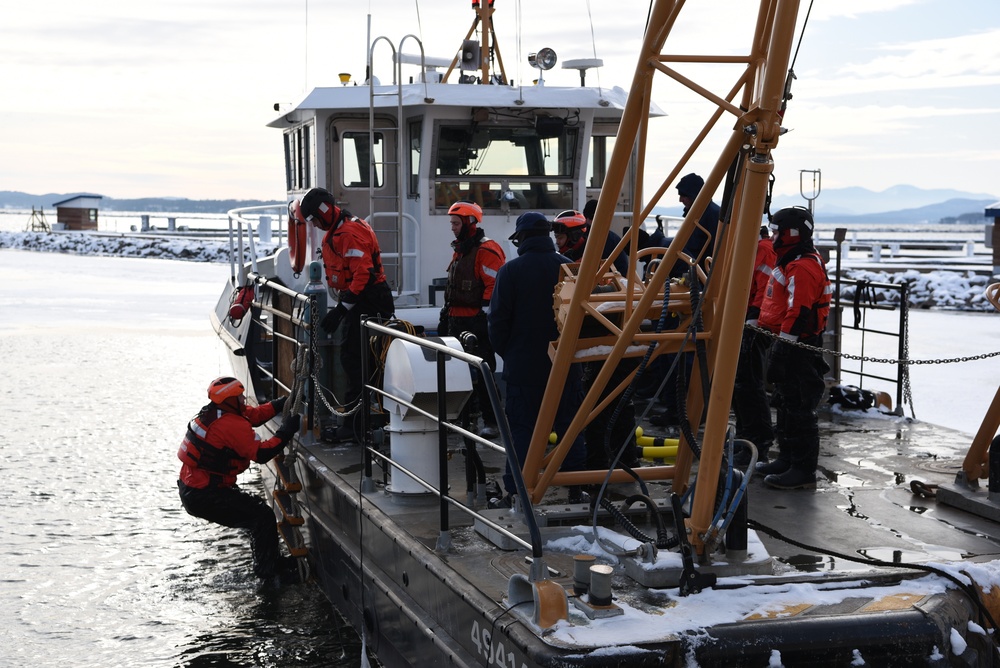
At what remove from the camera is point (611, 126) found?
9.70 m

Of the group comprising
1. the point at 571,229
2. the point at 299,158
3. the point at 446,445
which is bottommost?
the point at 446,445

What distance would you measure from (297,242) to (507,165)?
2.07 meters

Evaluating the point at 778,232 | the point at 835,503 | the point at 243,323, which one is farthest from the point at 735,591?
the point at 243,323

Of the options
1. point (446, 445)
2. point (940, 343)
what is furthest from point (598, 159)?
point (940, 343)

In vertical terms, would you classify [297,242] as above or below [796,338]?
above

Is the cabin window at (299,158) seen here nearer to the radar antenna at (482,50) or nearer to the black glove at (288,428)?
the radar antenna at (482,50)

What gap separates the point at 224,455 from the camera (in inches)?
265

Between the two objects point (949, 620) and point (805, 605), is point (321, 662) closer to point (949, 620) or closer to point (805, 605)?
point (805, 605)

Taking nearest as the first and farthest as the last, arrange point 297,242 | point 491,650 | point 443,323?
point 491,650 → point 443,323 → point 297,242

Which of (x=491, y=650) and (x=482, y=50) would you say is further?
(x=482, y=50)

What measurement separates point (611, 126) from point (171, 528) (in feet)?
17.1

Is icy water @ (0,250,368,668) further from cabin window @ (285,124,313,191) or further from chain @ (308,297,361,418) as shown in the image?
cabin window @ (285,124,313,191)

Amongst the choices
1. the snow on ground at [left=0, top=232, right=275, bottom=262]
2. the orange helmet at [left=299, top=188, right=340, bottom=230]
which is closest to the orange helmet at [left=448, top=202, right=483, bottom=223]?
the orange helmet at [left=299, top=188, right=340, bottom=230]

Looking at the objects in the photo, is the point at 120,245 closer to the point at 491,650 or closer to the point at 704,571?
the point at 491,650
